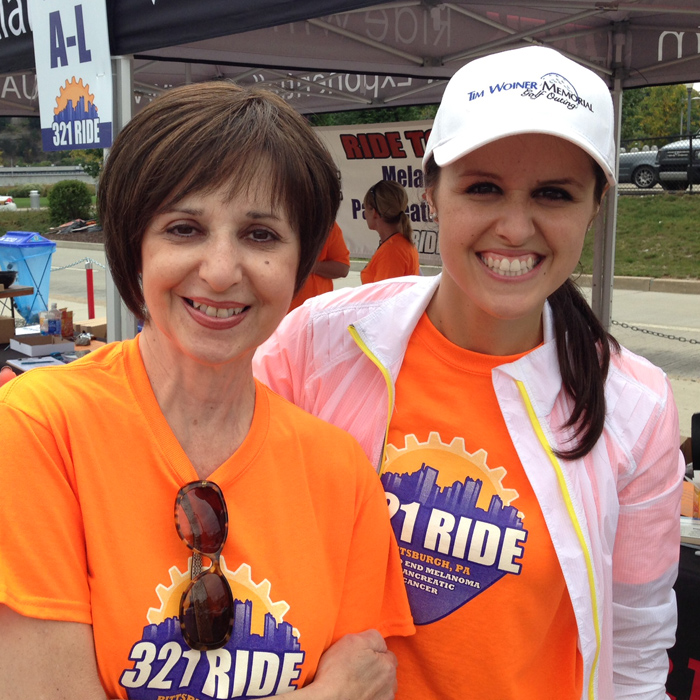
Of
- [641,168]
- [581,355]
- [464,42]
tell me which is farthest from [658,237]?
[581,355]

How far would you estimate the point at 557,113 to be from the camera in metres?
1.29

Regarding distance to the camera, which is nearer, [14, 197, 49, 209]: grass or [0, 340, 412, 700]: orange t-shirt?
[0, 340, 412, 700]: orange t-shirt

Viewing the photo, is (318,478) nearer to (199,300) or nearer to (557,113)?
(199,300)

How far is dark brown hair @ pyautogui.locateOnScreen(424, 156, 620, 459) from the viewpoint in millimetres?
1438

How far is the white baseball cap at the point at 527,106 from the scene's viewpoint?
4.22 ft

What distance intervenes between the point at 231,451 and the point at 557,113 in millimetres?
773

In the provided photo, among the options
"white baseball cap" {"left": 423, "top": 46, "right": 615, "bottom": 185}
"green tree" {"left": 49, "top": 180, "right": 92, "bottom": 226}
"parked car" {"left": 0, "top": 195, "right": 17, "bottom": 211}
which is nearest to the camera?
"white baseball cap" {"left": 423, "top": 46, "right": 615, "bottom": 185}

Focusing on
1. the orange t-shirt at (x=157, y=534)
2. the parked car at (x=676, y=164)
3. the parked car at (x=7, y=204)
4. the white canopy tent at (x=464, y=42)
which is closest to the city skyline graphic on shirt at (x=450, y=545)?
the orange t-shirt at (x=157, y=534)

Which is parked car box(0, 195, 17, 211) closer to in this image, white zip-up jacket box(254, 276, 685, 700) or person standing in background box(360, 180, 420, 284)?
person standing in background box(360, 180, 420, 284)

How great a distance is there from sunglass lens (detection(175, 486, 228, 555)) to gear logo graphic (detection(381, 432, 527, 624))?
44 cm

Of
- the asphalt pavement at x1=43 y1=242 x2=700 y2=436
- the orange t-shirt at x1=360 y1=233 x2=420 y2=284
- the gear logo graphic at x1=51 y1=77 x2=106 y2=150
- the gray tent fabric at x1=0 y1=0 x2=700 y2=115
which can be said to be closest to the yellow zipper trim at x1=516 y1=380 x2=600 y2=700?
the gear logo graphic at x1=51 y1=77 x2=106 y2=150

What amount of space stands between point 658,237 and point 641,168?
15.0 feet

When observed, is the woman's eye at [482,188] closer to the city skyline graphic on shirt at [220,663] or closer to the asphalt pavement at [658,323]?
the city skyline graphic on shirt at [220,663]

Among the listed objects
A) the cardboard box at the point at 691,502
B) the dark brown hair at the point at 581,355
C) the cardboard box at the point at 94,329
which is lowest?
the cardboard box at the point at 691,502
